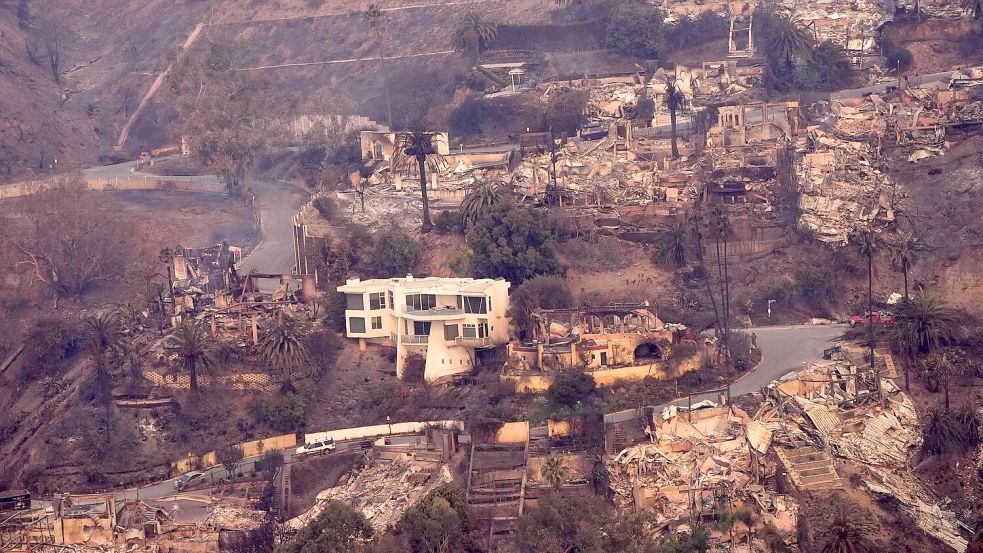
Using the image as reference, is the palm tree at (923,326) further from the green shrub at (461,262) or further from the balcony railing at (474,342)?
the green shrub at (461,262)

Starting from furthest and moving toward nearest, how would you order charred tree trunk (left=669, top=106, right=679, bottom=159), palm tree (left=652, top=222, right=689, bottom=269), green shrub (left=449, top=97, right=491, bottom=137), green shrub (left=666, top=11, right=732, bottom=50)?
green shrub (left=666, top=11, right=732, bottom=50)
green shrub (left=449, top=97, right=491, bottom=137)
charred tree trunk (left=669, top=106, right=679, bottom=159)
palm tree (left=652, top=222, right=689, bottom=269)

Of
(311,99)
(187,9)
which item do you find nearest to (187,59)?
(311,99)

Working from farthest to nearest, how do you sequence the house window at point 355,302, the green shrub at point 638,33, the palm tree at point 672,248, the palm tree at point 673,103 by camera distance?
the green shrub at point 638,33, the palm tree at point 673,103, the palm tree at point 672,248, the house window at point 355,302

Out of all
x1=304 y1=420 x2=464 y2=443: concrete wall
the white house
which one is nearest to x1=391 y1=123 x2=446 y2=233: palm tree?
the white house

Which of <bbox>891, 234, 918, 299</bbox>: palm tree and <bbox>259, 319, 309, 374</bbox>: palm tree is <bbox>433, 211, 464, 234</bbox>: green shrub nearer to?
<bbox>259, 319, 309, 374</bbox>: palm tree

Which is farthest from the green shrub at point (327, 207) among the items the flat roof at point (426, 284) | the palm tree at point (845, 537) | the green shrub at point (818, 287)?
the palm tree at point (845, 537)

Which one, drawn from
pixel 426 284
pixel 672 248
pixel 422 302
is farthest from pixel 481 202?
pixel 672 248

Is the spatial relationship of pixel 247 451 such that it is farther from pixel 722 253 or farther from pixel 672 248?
pixel 722 253
